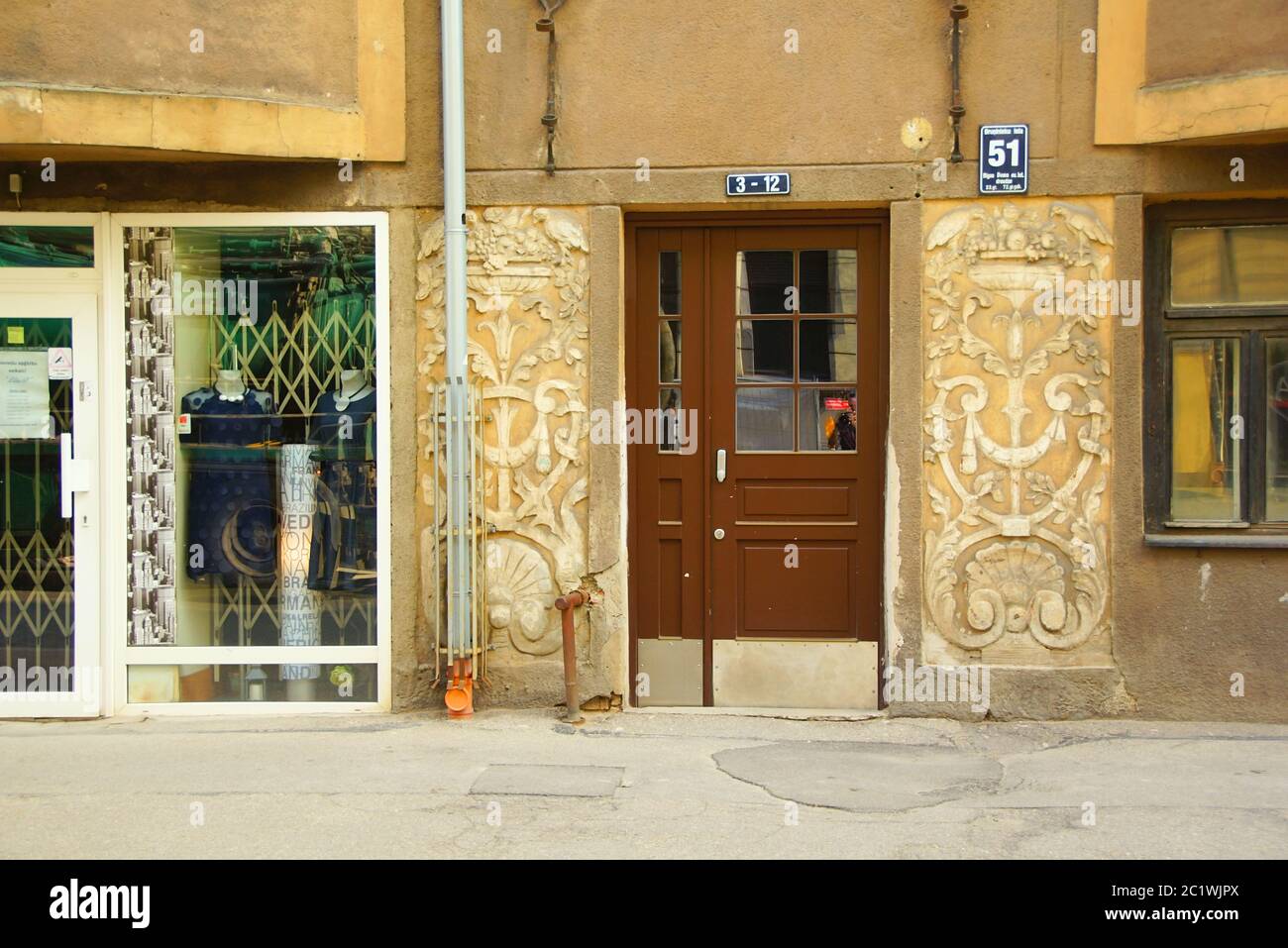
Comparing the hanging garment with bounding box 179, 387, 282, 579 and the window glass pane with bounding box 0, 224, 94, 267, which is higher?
the window glass pane with bounding box 0, 224, 94, 267

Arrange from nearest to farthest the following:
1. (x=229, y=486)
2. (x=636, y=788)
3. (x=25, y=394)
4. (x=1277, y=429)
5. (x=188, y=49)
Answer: (x=636, y=788) < (x=188, y=49) < (x=1277, y=429) < (x=25, y=394) < (x=229, y=486)

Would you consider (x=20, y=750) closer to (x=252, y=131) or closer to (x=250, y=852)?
(x=250, y=852)

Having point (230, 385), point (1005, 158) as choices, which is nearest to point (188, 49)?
point (230, 385)

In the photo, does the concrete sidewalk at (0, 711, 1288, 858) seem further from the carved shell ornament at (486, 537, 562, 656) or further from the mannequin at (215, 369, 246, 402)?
the mannequin at (215, 369, 246, 402)

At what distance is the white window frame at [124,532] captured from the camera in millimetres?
7965

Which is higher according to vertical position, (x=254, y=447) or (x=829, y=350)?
(x=829, y=350)

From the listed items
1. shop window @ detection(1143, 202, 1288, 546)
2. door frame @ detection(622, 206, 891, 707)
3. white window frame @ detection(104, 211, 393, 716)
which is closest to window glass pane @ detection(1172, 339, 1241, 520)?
shop window @ detection(1143, 202, 1288, 546)

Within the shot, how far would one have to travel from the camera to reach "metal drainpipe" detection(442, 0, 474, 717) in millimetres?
7684

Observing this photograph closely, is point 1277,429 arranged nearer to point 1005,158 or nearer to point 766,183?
point 1005,158

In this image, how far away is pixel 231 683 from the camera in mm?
8086

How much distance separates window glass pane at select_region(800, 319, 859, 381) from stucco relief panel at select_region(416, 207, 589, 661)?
4.21ft

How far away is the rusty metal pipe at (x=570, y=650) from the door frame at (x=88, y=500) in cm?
268

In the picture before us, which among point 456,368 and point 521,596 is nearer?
point 456,368

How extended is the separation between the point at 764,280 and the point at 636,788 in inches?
122
